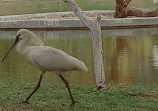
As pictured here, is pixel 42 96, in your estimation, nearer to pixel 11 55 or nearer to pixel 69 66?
pixel 69 66

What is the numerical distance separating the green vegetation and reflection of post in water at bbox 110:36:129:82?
364 inches

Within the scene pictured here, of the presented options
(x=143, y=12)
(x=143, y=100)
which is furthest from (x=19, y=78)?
(x=143, y=12)

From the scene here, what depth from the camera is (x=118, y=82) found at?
360 inches

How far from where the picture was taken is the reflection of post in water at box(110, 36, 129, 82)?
9909 millimetres

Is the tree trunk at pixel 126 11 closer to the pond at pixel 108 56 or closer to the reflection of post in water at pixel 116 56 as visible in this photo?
the pond at pixel 108 56

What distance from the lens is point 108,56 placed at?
39.9 ft

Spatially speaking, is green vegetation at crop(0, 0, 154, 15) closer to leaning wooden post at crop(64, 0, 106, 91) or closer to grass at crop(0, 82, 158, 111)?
grass at crop(0, 82, 158, 111)

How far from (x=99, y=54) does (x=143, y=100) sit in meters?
1.13

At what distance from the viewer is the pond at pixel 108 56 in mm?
9609

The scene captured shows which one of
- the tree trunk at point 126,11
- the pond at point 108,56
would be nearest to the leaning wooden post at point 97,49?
the pond at point 108,56

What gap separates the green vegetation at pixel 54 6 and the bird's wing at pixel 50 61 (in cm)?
1684

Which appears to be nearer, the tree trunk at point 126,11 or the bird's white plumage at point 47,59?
the bird's white plumage at point 47,59

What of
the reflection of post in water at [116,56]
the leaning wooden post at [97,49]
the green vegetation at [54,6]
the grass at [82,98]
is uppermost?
the leaning wooden post at [97,49]

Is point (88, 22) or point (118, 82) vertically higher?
point (88, 22)
